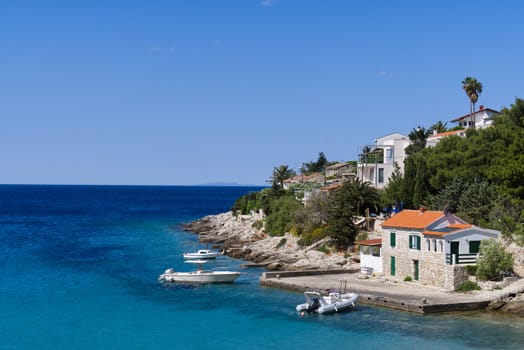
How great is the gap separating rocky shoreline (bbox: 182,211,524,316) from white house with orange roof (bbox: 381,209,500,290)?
167 inches

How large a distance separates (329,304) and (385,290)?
19.2 feet

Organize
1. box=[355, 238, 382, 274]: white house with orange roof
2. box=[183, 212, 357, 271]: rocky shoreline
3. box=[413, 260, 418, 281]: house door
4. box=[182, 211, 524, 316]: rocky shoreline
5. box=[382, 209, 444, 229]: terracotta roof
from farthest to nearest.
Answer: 1. box=[183, 212, 357, 271]: rocky shoreline
2. box=[355, 238, 382, 274]: white house with orange roof
3. box=[413, 260, 418, 281]: house door
4. box=[382, 209, 444, 229]: terracotta roof
5. box=[182, 211, 524, 316]: rocky shoreline

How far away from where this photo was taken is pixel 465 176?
185 feet

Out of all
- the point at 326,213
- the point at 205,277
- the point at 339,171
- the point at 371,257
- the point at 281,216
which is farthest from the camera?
the point at 339,171

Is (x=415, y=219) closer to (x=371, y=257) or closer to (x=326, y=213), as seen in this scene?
(x=371, y=257)

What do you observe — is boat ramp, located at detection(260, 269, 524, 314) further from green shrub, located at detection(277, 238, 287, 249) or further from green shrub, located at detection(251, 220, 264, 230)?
green shrub, located at detection(251, 220, 264, 230)

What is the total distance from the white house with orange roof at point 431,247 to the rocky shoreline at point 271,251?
423 centimetres


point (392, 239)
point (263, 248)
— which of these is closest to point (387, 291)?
point (392, 239)

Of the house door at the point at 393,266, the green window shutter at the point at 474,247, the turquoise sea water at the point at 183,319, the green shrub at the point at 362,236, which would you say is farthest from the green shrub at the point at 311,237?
the green window shutter at the point at 474,247

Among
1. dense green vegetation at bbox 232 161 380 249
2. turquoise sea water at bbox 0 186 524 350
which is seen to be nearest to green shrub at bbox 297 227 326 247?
dense green vegetation at bbox 232 161 380 249

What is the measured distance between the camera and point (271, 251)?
66250 millimetres

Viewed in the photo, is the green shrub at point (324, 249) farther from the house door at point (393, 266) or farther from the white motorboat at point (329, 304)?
the white motorboat at point (329, 304)

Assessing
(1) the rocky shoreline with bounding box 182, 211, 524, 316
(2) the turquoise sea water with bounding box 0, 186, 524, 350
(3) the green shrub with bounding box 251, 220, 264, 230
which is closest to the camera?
(2) the turquoise sea water with bounding box 0, 186, 524, 350

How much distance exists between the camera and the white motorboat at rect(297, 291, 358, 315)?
39.2m
